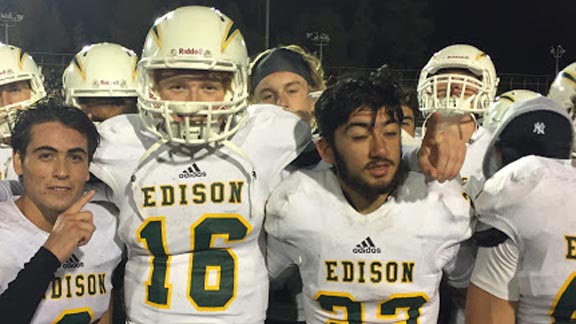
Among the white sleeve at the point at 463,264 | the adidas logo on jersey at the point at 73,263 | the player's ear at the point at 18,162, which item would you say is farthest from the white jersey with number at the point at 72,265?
the white sleeve at the point at 463,264

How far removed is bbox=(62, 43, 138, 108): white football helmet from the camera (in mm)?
2752

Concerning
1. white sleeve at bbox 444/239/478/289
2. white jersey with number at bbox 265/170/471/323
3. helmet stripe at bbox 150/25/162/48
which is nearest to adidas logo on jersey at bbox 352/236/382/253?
white jersey with number at bbox 265/170/471/323

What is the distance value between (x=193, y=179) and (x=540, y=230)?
0.99 metres

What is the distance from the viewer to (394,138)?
1.77m

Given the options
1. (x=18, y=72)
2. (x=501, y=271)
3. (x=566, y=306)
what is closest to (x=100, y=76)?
(x=18, y=72)

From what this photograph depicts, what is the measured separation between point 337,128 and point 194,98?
0.45 m

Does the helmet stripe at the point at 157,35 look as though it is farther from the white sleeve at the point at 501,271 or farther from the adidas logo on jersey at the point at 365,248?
the white sleeve at the point at 501,271

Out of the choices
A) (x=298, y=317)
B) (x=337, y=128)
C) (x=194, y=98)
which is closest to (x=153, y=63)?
(x=194, y=98)

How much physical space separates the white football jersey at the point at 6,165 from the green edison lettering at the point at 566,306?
2.11 meters

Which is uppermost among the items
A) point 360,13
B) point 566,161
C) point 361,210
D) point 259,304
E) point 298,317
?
point 360,13

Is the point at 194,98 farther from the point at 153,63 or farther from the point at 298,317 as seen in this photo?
the point at 298,317

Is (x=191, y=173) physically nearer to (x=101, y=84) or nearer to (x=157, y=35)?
(x=157, y=35)

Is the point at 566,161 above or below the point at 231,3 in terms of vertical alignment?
below

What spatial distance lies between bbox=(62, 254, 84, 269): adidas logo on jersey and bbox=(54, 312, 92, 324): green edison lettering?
5.8 inches
